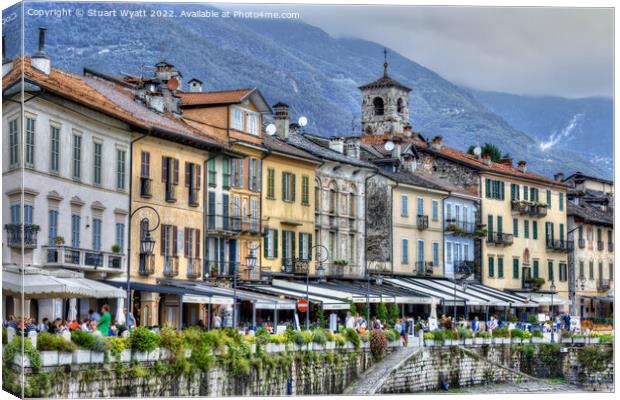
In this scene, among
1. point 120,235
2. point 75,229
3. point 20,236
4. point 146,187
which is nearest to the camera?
point 20,236

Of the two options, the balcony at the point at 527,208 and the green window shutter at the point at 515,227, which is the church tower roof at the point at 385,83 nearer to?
the green window shutter at the point at 515,227

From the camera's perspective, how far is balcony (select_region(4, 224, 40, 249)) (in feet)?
144

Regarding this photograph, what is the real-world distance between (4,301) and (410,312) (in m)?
25.9

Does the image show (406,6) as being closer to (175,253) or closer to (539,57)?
(539,57)

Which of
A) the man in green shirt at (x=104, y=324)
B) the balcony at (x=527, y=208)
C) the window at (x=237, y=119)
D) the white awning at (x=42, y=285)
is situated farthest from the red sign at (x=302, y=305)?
the balcony at (x=527, y=208)

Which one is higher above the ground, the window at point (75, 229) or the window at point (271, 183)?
the window at point (271, 183)

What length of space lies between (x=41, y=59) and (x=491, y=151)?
26.5 meters

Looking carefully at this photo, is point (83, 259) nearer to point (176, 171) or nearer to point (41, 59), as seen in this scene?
point (41, 59)

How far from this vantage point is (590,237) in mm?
79625

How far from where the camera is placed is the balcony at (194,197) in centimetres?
5525

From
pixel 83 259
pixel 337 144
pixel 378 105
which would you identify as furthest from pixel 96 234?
pixel 337 144

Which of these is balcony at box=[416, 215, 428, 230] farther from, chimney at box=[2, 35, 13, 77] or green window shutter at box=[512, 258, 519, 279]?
chimney at box=[2, 35, 13, 77]

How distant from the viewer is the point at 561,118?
57594 millimetres

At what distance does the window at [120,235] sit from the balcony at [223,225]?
22.6 ft
